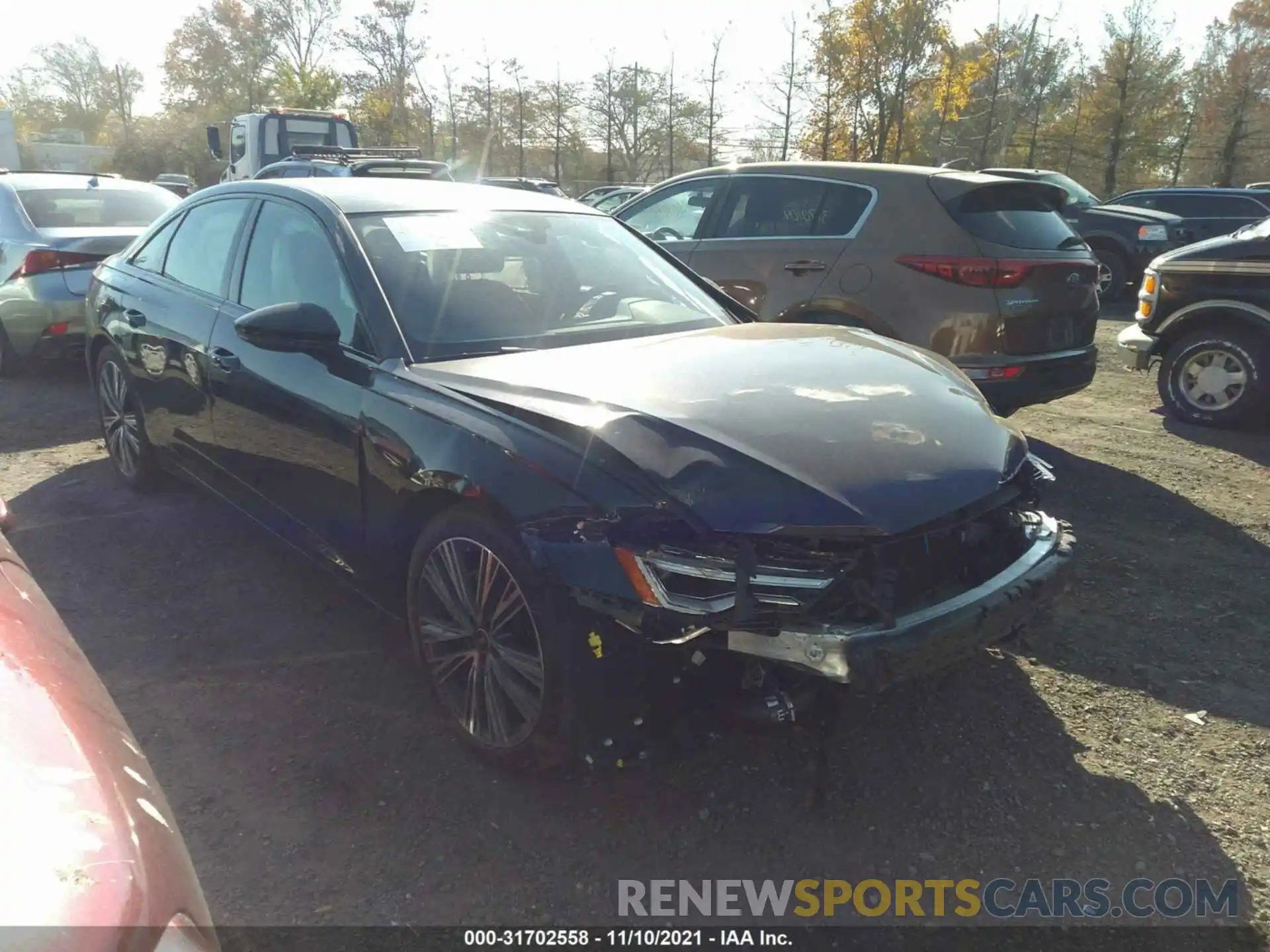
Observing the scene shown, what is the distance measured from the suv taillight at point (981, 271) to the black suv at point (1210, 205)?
12.0 m

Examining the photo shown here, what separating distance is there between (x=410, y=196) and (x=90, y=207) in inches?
224

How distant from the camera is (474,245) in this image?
3.41 m

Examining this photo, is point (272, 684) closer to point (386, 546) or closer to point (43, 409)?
point (386, 546)

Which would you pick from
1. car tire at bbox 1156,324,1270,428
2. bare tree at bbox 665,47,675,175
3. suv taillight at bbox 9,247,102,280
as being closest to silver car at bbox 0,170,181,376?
suv taillight at bbox 9,247,102,280

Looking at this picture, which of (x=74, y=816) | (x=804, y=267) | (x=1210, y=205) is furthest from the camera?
(x=1210, y=205)

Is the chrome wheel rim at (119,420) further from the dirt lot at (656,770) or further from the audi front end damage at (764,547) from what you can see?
the audi front end damage at (764,547)

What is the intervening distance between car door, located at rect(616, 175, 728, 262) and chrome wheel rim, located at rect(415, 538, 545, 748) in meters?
3.84

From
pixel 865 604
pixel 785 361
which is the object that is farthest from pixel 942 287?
pixel 865 604

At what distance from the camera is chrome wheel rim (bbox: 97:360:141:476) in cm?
487

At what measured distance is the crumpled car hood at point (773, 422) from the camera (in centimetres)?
225

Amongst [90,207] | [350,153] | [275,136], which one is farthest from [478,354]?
[275,136]

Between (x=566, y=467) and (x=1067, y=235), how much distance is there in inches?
174

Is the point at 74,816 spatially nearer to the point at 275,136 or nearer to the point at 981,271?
the point at 981,271

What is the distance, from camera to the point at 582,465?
7.70 feet
